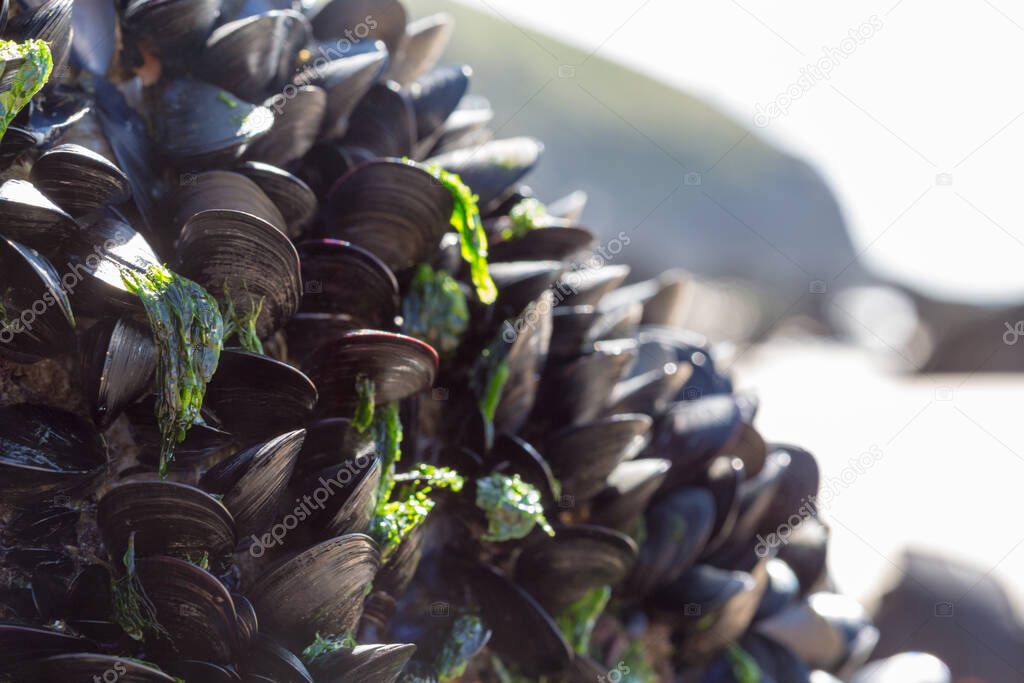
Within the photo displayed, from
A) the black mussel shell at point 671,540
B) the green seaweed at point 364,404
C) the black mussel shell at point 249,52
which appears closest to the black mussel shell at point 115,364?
the green seaweed at point 364,404

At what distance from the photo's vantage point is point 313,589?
54.3 inches

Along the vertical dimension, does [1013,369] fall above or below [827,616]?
below

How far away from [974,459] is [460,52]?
927 cm

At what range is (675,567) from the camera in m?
2.09

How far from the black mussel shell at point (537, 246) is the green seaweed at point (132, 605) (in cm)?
105

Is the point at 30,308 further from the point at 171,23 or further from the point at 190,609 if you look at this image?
the point at 171,23

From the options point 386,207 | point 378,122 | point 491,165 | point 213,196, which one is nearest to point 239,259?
point 213,196

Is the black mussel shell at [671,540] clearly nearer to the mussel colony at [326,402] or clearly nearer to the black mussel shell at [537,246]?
the mussel colony at [326,402]

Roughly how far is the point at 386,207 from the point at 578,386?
58 cm

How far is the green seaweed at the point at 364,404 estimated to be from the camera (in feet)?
5.06

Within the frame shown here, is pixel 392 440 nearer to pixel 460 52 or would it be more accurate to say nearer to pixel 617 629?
pixel 617 629

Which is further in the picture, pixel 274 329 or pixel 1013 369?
pixel 1013 369

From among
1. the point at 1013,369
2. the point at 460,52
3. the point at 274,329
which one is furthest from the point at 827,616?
the point at 460,52

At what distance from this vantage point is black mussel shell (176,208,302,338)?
4.62ft
